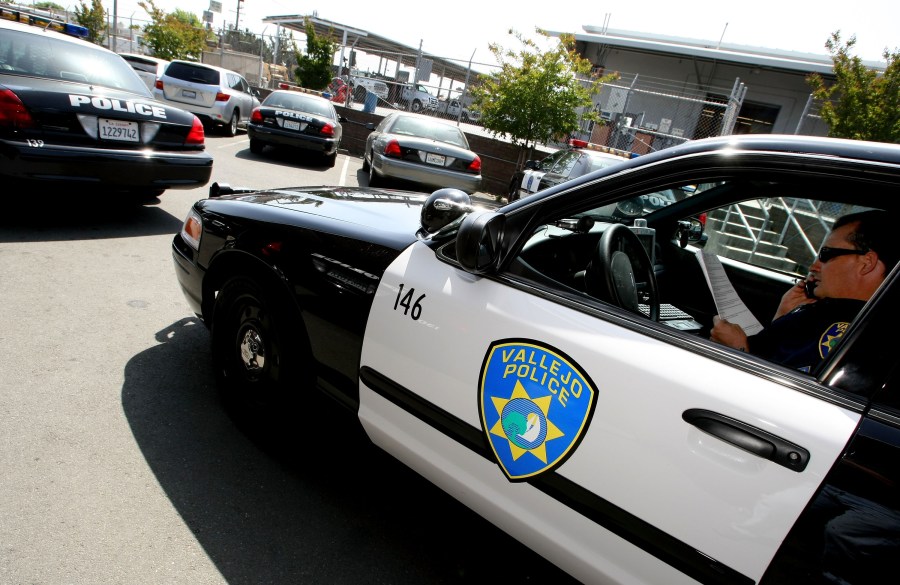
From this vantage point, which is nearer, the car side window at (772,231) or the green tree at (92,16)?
the car side window at (772,231)

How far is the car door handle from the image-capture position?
1224 millimetres

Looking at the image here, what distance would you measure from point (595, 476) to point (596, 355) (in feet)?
1.03

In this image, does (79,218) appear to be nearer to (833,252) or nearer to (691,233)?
(691,233)

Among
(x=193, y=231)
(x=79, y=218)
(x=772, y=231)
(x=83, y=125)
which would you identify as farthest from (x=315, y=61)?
(x=193, y=231)

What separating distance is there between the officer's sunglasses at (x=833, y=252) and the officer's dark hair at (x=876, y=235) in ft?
0.04

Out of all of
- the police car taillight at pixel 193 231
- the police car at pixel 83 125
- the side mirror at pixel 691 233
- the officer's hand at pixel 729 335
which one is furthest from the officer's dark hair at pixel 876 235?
the police car at pixel 83 125

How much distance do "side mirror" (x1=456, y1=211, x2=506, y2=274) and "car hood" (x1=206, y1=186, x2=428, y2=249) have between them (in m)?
0.41

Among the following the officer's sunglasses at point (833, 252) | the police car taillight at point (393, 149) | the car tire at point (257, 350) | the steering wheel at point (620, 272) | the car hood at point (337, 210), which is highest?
the officer's sunglasses at point (833, 252)

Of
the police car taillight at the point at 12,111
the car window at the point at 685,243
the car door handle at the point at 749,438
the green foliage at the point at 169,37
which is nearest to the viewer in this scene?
the car door handle at the point at 749,438

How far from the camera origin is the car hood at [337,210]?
229cm

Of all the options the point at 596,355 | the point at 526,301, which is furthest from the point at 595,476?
the point at 526,301

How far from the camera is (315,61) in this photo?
24047 mm

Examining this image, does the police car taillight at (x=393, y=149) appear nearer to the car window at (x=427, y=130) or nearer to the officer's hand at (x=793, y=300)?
the car window at (x=427, y=130)

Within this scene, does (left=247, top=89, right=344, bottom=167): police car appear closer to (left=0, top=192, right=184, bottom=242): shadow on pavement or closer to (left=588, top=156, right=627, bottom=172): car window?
(left=0, top=192, right=184, bottom=242): shadow on pavement
